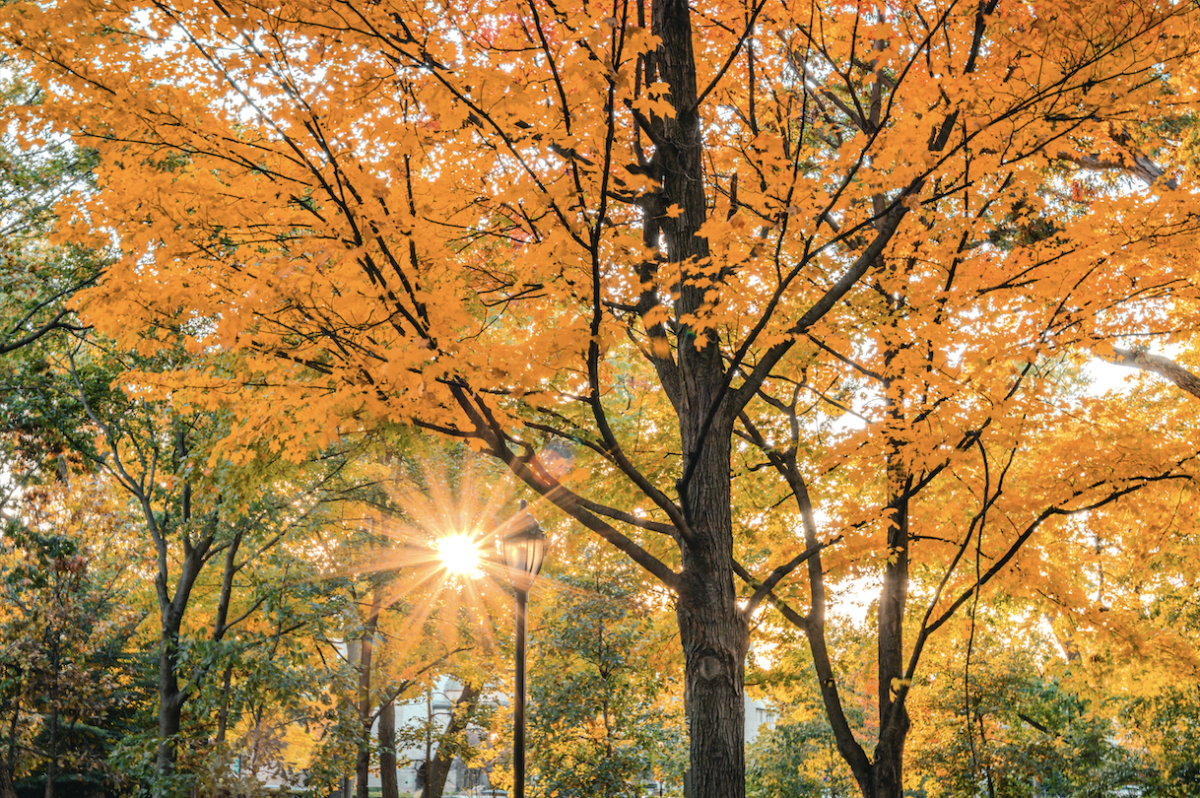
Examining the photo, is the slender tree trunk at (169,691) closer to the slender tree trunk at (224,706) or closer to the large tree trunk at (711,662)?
the slender tree trunk at (224,706)

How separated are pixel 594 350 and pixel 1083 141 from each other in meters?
7.29

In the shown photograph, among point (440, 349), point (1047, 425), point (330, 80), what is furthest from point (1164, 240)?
point (330, 80)

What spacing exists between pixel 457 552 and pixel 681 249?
930 cm

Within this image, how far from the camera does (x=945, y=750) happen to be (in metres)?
12.0

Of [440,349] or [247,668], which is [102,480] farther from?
[440,349]

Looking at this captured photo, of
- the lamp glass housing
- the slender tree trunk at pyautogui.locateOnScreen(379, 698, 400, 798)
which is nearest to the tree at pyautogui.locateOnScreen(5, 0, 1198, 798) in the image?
the lamp glass housing

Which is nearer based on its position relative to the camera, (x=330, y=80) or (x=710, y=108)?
(x=330, y=80)

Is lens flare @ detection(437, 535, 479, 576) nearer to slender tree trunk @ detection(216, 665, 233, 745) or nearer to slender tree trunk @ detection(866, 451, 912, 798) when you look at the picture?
slender tree trunk @ detection(216, 665, 233, 745)

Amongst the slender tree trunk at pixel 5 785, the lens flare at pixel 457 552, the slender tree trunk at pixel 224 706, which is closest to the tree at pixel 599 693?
the lens flare at pixel 457 552

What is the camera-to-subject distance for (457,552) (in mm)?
13398

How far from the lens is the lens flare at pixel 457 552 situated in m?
13.1

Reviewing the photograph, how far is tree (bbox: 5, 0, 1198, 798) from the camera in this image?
379 cm

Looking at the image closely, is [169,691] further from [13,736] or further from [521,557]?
[521,557]

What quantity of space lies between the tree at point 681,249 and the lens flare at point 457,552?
5.15 metres
